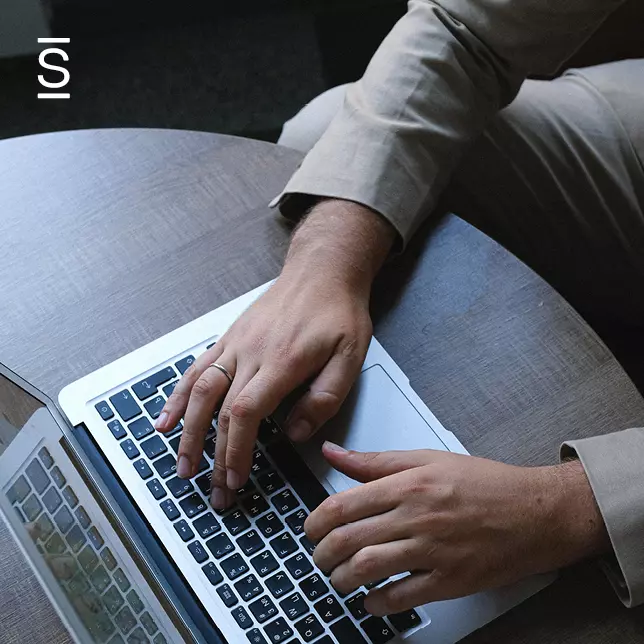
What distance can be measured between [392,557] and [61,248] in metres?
0.44

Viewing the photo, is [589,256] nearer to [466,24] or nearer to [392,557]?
[466,24]

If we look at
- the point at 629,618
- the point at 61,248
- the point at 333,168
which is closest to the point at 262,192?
the point at 333,168

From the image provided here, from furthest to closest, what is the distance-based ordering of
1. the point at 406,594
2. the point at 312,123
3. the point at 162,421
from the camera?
the point at 312,123 < the point at 162,421 < the point at 406,594

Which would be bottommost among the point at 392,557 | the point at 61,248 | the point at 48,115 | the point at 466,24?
the point at 48,115

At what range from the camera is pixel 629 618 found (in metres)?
0.66

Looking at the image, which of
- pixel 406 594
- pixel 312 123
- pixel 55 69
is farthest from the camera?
pixel 55 69

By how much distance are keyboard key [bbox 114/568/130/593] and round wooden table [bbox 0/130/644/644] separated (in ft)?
0.21

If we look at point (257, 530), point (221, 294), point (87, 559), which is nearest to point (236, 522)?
point (257, 530)

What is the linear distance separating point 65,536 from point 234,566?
0.45 ft

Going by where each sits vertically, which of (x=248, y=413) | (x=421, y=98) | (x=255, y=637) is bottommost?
(x=255, y=637)

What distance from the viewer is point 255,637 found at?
25.5 inches

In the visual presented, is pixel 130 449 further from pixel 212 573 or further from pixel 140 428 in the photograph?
pixel 212 573

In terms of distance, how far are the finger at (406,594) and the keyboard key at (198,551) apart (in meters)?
0.14

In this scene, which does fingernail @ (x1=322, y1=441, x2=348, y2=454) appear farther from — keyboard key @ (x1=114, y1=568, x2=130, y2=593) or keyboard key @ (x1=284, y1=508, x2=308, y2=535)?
keyboard key @ (x1=114, y1=568, x2=130, y2=593)
